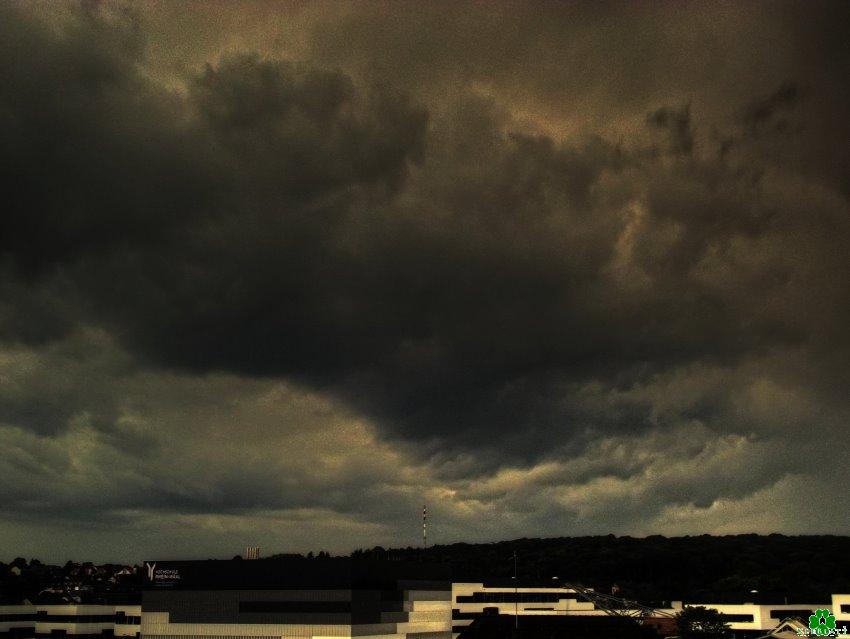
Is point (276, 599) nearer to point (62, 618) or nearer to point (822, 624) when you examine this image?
point (62, 618)

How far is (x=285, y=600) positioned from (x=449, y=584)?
3887 centimetres

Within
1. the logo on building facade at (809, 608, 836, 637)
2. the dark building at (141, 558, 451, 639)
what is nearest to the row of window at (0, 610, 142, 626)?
the dark building at (141, 558, 451, 639)

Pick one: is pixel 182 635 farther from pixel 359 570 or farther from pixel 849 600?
pixel 849 600

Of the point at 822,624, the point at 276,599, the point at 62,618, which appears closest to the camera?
the point at 276,599

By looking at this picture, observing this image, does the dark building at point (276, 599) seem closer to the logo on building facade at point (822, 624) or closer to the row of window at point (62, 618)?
the row of window at point (62, 618)

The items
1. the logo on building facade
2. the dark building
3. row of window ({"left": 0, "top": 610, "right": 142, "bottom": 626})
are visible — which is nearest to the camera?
the dark building

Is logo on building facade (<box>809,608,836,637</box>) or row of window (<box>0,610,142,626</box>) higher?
row of window (<box>0,610,142,626</box>)

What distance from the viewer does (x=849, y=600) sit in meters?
177

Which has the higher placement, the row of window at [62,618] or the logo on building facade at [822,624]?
the row of window at [62,618]

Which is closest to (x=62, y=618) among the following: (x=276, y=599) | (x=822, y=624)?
(x=276, y=599)

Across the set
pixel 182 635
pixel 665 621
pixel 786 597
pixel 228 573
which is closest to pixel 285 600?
pixel 228 573

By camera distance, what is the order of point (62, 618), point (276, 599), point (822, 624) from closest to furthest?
point (276, 599)
point (822, 624)
point (62, 618)

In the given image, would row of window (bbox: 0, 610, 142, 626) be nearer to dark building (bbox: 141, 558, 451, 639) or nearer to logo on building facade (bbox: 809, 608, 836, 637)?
dark building (bbox: 141, 558, 451, 639)

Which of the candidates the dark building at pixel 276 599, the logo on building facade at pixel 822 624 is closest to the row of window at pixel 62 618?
the dark building at pixel 276 599
